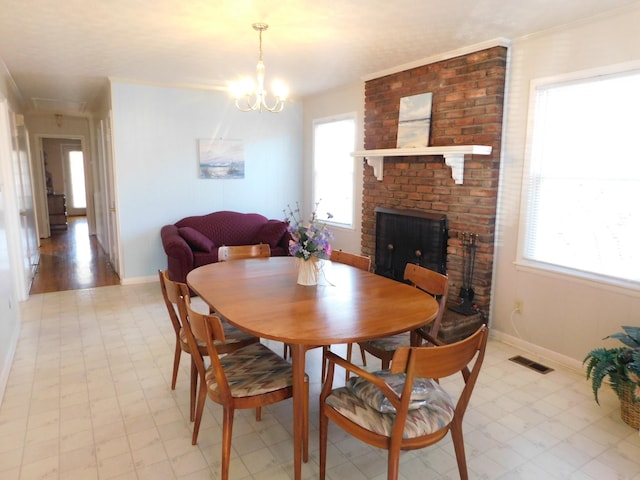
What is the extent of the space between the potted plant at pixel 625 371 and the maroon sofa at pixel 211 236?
353 centimetres

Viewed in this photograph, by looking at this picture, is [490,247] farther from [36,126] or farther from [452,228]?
[36,126]

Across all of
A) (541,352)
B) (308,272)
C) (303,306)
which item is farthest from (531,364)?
(303,306)

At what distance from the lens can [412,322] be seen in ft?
6.48

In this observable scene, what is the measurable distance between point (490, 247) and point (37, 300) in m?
4.61

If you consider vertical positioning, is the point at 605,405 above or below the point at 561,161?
below

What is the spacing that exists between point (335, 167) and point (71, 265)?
409 cm

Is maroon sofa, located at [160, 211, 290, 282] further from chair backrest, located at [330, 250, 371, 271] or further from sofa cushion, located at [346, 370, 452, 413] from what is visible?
sofa cushion, located at [346, 370, 452, 413]

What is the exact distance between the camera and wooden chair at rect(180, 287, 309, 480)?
190 cm

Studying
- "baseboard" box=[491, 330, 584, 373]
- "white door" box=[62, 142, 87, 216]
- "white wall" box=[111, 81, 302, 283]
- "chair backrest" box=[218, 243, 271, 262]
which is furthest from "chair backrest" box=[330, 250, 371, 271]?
"white door" box=[62, 142, 87, 216]

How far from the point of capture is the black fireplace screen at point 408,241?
4.00m

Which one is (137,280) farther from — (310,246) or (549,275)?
(549,275)

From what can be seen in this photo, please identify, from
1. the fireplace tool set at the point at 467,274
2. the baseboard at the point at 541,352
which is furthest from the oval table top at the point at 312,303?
the baseboard at the point at 541,352

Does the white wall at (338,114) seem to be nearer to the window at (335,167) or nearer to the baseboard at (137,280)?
the window at (335,167)

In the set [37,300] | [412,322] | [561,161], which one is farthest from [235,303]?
[37,300]
